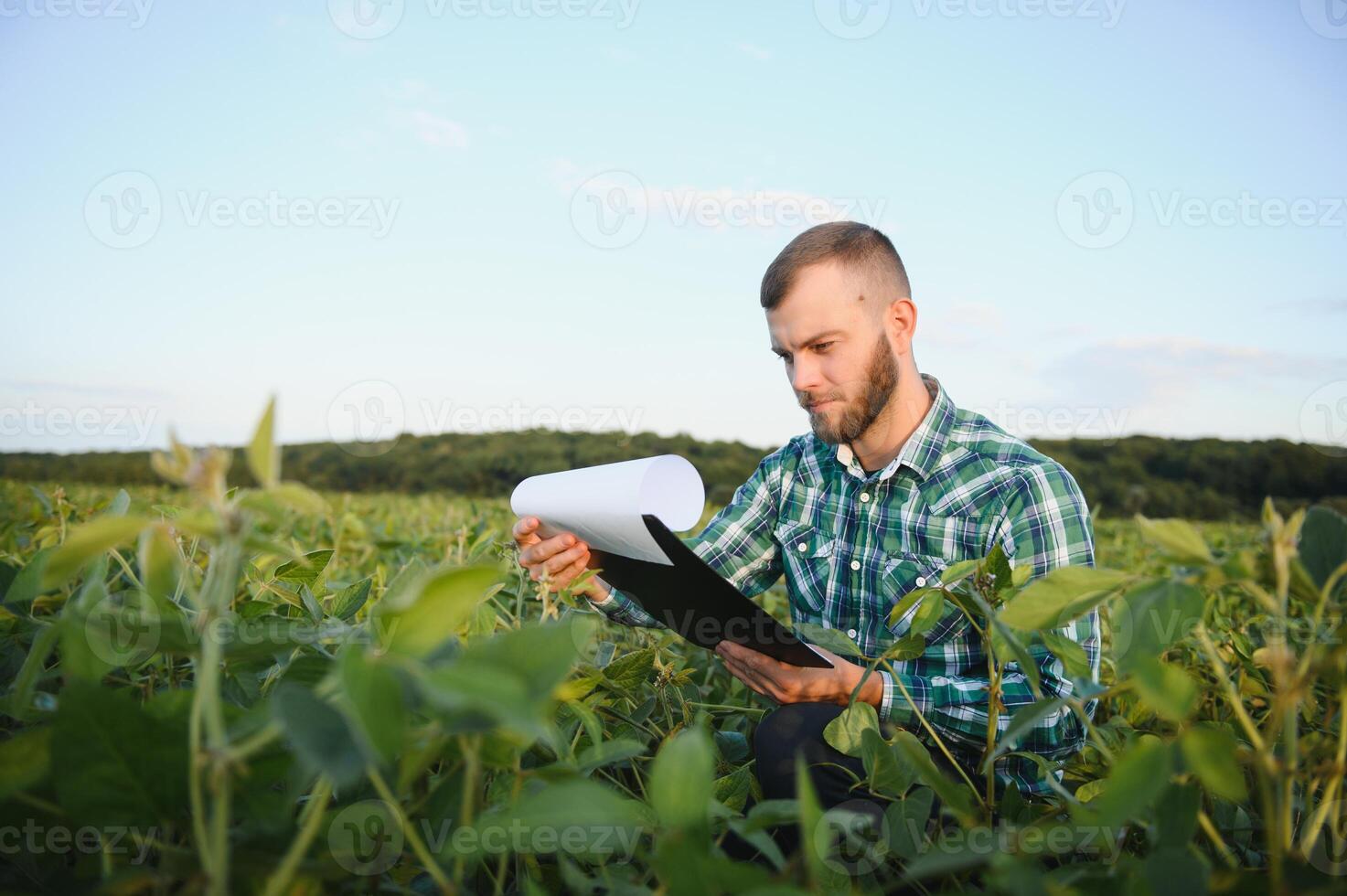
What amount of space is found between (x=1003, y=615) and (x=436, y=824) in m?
0.36

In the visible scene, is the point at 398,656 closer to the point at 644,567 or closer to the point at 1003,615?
the point at 1003,615

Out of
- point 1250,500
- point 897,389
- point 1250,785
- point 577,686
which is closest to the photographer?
point 577,686

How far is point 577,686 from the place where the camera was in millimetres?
722

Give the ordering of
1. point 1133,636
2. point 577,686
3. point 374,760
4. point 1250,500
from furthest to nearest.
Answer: point 1250,500 < point 577,686 < point 1133,636 < point 374,760

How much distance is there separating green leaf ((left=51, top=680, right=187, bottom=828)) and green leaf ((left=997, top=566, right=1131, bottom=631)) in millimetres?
471

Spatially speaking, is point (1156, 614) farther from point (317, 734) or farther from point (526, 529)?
point (526, 529)

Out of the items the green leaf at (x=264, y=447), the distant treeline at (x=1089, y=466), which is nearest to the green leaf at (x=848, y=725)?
the green leaf at (x=264, y=447)

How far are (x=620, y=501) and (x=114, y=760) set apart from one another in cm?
84

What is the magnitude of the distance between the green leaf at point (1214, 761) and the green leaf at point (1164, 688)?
18 millimetres

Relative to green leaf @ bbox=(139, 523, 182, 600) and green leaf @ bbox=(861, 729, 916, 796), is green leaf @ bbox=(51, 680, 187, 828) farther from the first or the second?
green leaf @ bbox=(861, 729, 916, 796)

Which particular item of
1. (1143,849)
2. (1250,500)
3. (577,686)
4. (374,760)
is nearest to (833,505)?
(1143,849)

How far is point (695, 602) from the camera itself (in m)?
1.28

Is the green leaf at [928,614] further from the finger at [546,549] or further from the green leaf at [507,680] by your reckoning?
the finger at [546,549]

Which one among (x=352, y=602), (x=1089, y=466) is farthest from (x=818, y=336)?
(x=1089, y=466)
